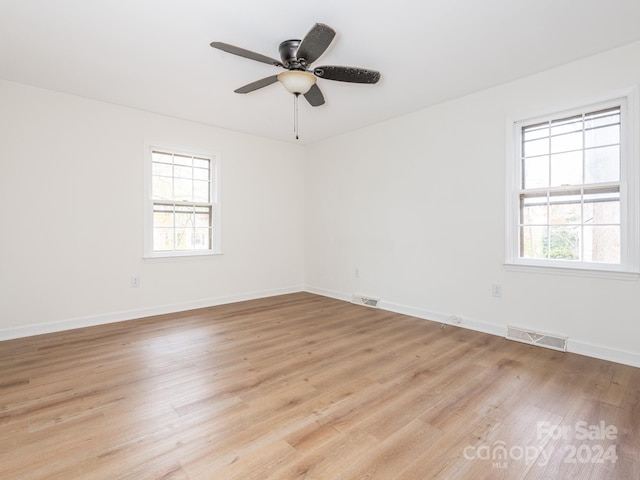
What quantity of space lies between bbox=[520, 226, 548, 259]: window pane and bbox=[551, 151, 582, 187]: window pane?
471 millimetres

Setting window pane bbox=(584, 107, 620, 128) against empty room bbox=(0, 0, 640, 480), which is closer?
empty room bbox=(0, 0, 640, 480)

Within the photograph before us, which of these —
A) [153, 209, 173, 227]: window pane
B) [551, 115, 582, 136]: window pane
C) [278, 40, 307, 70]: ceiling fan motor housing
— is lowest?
[153, 209, 173, 227]: window pane

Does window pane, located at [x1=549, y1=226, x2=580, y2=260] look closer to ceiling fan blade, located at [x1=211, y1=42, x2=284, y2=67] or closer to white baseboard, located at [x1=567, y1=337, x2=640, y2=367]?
white baseboard, located at [x1=567, y1=337, x2=640, y2=367]

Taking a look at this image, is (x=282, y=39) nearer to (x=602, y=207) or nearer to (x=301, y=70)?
(x=301, y=70)

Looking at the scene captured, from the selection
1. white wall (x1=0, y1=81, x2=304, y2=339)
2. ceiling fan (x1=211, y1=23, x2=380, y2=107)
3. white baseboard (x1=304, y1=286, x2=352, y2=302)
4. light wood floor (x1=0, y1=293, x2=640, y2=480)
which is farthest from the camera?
white baseboard (x1=304, y1=286, x2=352, y2=302)

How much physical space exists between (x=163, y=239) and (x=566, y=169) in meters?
4.70

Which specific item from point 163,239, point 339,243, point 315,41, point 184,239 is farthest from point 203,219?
point 315,41

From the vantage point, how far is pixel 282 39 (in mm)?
2551

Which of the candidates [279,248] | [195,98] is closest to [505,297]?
[279,248]

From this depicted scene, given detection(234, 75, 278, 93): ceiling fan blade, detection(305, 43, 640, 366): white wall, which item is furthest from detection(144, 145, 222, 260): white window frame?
detection(234, 75, 278, 93): ceiling fan blade

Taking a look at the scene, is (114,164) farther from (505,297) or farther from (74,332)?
(505,297)

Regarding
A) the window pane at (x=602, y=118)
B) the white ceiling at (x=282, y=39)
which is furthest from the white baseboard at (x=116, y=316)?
the window pane at (x=602, y=118)

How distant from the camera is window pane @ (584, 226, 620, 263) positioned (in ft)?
9.05

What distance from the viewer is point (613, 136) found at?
278cm
